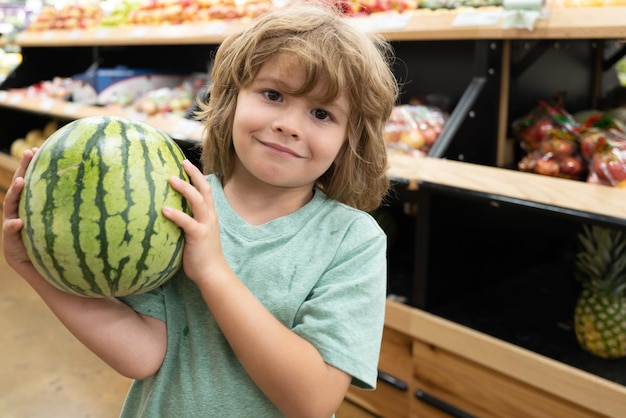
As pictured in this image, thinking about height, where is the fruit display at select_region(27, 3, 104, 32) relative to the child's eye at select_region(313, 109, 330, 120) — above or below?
below

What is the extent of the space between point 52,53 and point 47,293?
4.66 m

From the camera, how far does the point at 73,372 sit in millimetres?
2561

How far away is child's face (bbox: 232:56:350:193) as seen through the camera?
91 centimetres

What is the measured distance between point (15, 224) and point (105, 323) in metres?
0.21

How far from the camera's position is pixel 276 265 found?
95 centimetres

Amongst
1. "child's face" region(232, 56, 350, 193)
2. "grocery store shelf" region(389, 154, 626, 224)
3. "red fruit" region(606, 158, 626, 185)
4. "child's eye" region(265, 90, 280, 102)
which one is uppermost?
"child's eye" region(265, 90, 280, 102)

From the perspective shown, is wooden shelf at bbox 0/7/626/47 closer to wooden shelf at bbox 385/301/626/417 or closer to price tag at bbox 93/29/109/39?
price tag at bbox 93/29/109/39

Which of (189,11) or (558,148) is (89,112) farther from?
(558,148)

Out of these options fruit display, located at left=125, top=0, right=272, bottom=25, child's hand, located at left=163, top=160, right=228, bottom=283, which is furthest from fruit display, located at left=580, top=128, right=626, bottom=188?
fruit display, located at left=125, top=0, right=272, bottom=25

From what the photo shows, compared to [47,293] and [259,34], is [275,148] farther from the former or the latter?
[47,293]

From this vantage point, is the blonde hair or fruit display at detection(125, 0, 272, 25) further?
fruit display at detection(125, 0, 272, 25)

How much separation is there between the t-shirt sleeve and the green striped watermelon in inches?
8.8

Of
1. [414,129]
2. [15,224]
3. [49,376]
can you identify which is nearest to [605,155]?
[414,129]

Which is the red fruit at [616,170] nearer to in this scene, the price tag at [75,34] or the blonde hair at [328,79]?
the blonde hair at [328,79]
